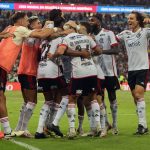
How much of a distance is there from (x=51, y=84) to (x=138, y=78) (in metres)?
1.65

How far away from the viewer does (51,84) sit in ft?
31.5

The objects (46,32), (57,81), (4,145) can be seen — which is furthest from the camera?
(57,81)

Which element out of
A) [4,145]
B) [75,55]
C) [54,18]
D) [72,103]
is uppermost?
[54,18]

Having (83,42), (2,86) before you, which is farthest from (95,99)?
(2,86)

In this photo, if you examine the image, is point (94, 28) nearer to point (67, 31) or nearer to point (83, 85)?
point (67, 31)

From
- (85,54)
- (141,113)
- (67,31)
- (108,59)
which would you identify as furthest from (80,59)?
(141,113)

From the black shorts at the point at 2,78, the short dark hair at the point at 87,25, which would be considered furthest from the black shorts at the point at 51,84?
the short dark hair at the point at 87,25

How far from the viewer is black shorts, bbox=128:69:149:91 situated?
9.97 metres

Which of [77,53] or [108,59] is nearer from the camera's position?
[77,53]

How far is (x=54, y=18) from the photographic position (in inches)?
376

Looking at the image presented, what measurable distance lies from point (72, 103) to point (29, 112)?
0.93 m

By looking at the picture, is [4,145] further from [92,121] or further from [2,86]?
[92,121]

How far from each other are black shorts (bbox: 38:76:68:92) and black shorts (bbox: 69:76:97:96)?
1.01 ft

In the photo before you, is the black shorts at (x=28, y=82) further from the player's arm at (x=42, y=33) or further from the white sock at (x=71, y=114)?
the player's arm at (x=42, y=33)
